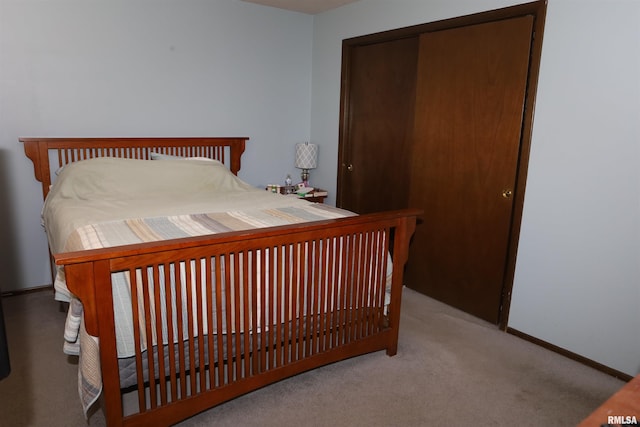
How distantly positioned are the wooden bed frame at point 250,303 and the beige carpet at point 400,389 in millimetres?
112

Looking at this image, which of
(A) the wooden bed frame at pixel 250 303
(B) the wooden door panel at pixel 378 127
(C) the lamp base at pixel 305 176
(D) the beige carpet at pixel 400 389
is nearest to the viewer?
(A) the wooden bed frame at pixel 250 303

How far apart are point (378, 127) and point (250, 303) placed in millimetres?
2209

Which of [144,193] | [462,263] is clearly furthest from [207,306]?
[462,263]

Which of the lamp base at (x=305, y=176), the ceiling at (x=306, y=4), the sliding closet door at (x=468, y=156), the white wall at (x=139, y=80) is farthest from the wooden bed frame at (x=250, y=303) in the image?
the ceiling at (x=306, y=4)

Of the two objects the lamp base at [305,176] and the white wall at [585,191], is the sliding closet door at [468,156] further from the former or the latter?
the lamp base at [305,176]

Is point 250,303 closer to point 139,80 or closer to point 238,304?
point 238,304

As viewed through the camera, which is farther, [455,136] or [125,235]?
[455,136]

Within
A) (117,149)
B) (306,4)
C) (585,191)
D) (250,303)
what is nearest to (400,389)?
(250,303)

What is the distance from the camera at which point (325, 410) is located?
1949 mm

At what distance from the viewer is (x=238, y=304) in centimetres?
177

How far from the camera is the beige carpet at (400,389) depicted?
1896 millimetres

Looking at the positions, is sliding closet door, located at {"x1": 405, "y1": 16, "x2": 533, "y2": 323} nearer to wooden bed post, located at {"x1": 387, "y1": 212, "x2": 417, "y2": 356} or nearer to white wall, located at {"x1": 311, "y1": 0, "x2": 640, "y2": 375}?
white wall, located at {"x1": 311, "y1": 0, "x2": 640, "y2": 375}

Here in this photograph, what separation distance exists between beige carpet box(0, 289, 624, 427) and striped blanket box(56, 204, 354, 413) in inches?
17.6

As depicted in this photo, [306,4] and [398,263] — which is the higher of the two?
[306,4]
